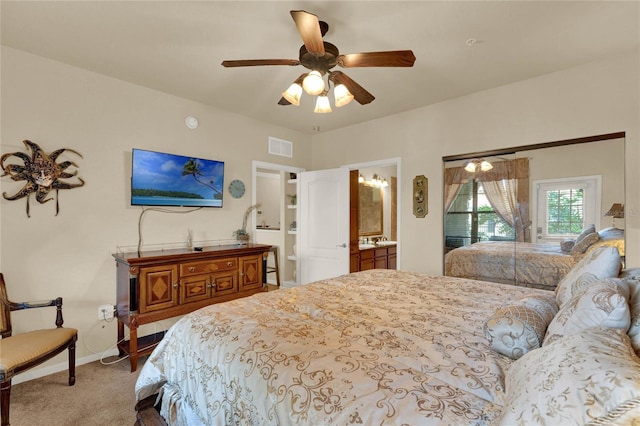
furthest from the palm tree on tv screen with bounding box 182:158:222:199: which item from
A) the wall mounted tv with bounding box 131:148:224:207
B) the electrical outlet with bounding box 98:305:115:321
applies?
the electrical outlet with bounding box 98:305:115:321

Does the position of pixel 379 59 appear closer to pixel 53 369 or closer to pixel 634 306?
pixel 634 306

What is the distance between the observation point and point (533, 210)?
303cm

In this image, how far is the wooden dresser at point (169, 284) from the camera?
2.59m

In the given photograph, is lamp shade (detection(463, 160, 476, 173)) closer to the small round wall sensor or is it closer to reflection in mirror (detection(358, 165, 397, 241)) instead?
reflection in mirror (detection(358, 165, 397, 241))

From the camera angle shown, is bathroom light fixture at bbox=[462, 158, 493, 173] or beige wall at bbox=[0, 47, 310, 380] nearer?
beige wall at bbox=[0, 47, 310, 380]

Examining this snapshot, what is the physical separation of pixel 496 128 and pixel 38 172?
4.40 m

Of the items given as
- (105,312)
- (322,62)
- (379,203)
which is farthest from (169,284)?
(379,203)

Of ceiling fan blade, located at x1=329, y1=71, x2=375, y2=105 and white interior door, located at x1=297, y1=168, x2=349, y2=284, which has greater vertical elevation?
ceiling fan blade, located at x1=329, y1=71, x2=375, y2=105

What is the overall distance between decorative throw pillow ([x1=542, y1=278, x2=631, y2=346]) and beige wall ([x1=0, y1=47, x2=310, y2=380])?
3393mm

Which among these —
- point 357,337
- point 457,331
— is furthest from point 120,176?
point 457,331

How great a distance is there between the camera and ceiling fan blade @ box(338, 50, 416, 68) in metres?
1.77

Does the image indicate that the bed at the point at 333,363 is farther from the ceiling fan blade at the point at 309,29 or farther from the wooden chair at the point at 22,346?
the ceiling fan blade at the point at 309,29

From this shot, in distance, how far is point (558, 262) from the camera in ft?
9.43

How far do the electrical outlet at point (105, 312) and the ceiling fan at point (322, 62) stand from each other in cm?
254
